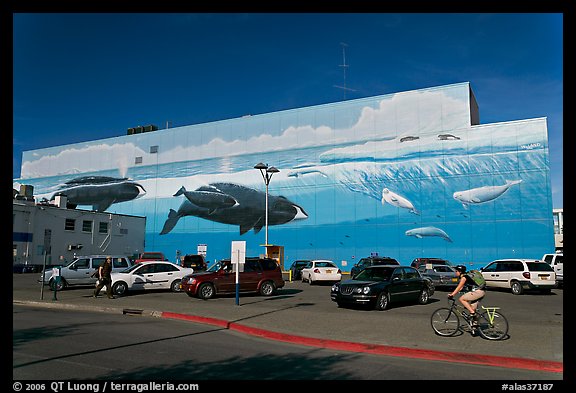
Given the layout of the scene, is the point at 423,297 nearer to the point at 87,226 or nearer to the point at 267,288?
the point at 267,288

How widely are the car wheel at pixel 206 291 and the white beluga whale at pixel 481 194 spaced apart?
104 ft

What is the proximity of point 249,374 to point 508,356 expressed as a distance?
193 inches

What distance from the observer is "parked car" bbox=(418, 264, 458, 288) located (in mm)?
24828

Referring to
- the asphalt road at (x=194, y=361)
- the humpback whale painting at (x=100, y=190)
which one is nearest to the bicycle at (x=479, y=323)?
the asphalt road at (x=194, y=361)

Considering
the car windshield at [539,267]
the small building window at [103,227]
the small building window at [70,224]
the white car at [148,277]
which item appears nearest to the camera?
the white car at [148,277]

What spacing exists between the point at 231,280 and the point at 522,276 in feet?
44.8

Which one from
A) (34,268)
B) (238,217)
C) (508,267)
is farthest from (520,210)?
(34,268)

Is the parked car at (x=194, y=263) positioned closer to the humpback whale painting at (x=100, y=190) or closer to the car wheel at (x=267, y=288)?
the car wheel at (x=267, y=288)

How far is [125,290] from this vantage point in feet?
70.5

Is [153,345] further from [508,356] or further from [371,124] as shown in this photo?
[371,124]

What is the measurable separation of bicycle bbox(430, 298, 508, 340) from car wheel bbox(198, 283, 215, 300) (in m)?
10.7

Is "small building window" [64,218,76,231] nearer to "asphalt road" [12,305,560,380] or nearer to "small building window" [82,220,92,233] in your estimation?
"small building window" [82,220,92,233]

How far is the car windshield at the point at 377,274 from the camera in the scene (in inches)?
650

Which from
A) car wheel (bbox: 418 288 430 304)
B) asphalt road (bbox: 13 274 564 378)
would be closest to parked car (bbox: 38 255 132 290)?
asphalt road (bbox: 13 274 564 378)
